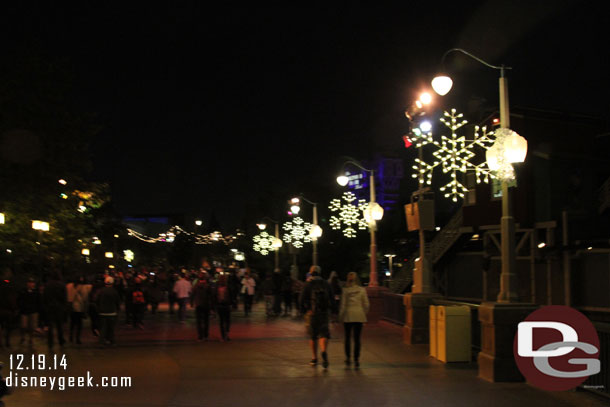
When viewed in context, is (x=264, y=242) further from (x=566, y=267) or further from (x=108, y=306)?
(x=108, y=306)

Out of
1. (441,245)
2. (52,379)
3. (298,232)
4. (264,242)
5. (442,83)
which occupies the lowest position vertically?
(52,379)

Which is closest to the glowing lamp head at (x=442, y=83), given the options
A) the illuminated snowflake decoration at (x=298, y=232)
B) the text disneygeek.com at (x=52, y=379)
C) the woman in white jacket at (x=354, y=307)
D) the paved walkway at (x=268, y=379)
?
the woman in white jacket at (x=354, y=307)

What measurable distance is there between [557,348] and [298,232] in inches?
1295

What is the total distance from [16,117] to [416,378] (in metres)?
17.2

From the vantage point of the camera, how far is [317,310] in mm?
11695

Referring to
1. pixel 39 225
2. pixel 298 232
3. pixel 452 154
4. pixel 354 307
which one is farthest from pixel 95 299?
pixel 298 232

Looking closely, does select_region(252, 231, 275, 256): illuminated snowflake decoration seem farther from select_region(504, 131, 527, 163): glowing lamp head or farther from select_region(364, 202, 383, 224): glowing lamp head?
select_region(504, 131, 527, 163): glowing lamp head

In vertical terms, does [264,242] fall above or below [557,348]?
above

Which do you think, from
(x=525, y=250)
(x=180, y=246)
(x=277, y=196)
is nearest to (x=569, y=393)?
(x=525, y=250)

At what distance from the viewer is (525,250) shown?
1302 inches

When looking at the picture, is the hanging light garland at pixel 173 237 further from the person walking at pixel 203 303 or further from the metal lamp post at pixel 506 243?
the metal lamp post at pixel 506 243

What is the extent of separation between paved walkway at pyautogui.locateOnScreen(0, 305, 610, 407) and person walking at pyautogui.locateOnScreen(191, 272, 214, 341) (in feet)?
1.26

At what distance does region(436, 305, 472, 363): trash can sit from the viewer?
39.8 ft

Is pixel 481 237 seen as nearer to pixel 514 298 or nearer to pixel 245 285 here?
pixel 245 285
